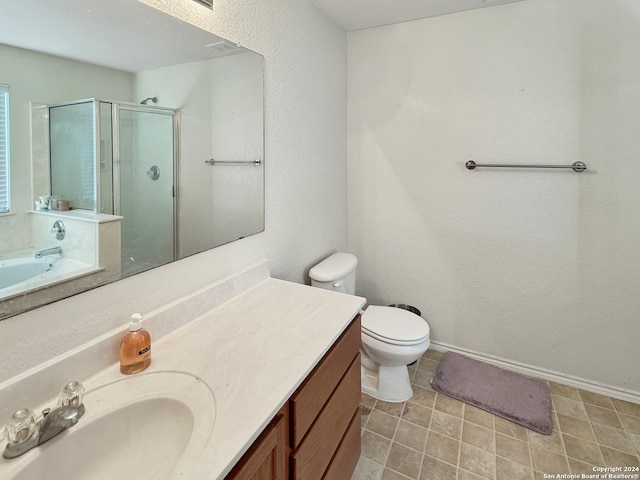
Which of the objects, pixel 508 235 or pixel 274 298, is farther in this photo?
pixel 508 235

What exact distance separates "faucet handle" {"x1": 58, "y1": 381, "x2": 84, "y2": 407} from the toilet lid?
1.36m

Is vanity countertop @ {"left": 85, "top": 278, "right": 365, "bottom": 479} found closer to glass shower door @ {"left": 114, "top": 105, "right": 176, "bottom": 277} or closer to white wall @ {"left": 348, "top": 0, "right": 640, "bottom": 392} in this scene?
glass shower door @ {"left": 114, "top": 105, "right": 176, "bottom": 277}

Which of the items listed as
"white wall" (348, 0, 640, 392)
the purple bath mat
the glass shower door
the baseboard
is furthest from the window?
the baseboard

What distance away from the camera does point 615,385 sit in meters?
1.94

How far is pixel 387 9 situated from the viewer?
1.99 metres

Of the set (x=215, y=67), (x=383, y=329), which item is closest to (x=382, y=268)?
(x=383, y=329)

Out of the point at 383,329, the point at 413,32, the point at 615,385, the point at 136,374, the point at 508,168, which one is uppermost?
the point at 413,32

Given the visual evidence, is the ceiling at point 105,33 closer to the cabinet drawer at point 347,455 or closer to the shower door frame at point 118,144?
the shower door frame at point 118,144

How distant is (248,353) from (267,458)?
0.96 ft

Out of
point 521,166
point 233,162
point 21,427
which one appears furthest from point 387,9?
point 21,427

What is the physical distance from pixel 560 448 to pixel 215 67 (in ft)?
7.40

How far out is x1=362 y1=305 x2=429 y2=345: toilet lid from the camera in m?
1.79

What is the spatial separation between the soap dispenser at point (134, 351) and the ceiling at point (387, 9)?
1.86 metres

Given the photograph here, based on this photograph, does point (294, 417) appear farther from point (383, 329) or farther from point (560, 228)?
point (560, 228)
